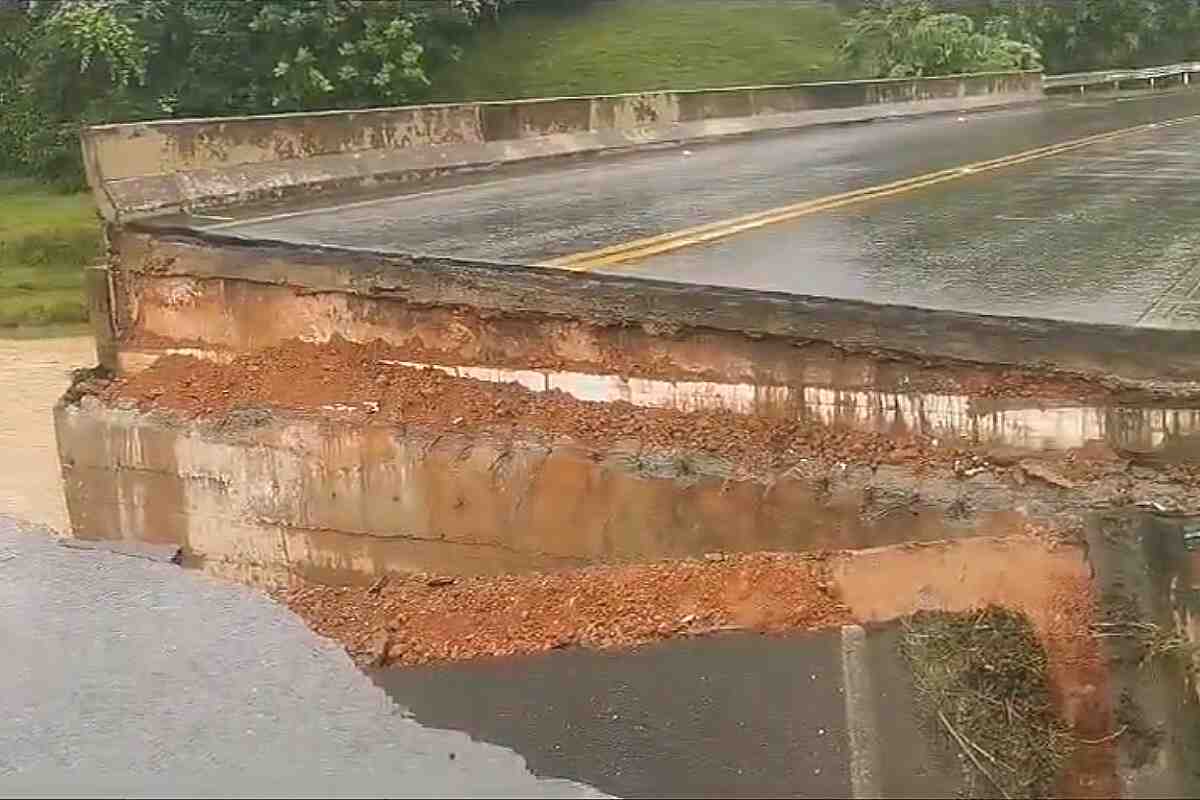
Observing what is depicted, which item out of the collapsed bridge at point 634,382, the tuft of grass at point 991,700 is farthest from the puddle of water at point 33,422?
the tuft of grass at point 991,700

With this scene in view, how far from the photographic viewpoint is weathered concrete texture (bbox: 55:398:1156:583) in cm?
632

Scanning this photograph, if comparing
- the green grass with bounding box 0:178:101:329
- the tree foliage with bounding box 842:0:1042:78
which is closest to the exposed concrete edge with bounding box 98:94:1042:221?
the green grass with bounding box 0:178:101:329

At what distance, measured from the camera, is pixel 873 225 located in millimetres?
10367

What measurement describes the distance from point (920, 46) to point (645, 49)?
29.1 feet

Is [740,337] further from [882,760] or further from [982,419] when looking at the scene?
[882,760]

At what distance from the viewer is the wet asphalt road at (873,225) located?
768cm

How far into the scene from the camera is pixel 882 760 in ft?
17.8

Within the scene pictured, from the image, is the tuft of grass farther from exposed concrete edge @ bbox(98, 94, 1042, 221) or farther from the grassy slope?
the grassy slope

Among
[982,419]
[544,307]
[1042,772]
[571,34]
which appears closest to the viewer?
[1042,772]

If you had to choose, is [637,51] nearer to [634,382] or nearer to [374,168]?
[374,168]

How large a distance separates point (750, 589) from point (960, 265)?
2956mm

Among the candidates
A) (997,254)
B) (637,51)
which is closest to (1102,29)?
(637,51)

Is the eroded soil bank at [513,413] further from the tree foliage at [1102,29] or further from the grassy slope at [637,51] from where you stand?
the tree foliage at [1102,29]

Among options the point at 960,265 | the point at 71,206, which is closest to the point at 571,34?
the point at 71,206
